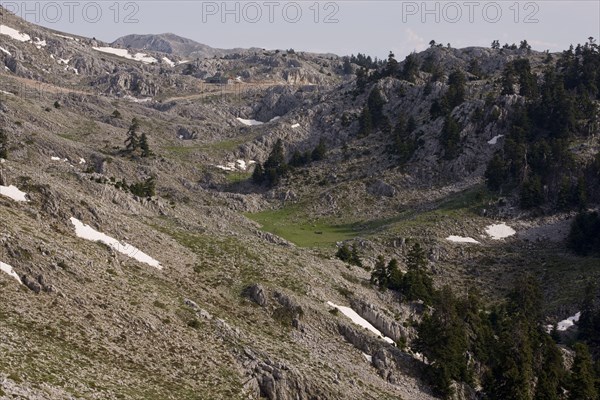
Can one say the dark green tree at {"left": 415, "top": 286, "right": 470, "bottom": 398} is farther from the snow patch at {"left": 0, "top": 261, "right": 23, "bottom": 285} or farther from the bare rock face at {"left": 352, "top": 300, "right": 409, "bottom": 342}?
the snow patch at {"left": 0, "top": 261, "right": 23, "bottom": 285}

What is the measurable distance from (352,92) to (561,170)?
8329 centimetres

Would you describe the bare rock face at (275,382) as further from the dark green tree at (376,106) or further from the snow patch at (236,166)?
the dark green tree at (376,106)

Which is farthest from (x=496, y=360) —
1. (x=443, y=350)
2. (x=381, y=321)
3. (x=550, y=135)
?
(x=550, y=135)

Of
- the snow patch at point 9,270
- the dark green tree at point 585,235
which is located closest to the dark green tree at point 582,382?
the dark green tree at point 585,235

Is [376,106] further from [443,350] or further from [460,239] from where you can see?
[443,350]

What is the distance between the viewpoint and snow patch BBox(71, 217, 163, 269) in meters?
61.1

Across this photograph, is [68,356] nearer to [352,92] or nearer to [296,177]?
[296,177]

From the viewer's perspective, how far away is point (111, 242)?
6253 centimetres

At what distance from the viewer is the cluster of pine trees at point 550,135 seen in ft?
419

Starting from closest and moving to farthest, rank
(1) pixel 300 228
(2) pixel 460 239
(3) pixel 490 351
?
(3) pixel 490 351 → (2) pixel 460 239 → (1) pixel 300 228

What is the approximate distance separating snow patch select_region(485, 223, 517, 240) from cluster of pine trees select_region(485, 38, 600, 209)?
24.7ft

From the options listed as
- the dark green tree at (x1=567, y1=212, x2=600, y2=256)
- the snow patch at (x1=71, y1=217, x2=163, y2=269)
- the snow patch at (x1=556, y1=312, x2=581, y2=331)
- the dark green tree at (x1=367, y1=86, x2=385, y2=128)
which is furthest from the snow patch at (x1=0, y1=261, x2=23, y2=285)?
the dark green tree at (x1=367, y1=86, x2=385, y2=128)

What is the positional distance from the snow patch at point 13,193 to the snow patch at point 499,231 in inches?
3506

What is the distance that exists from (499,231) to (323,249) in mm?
39796
